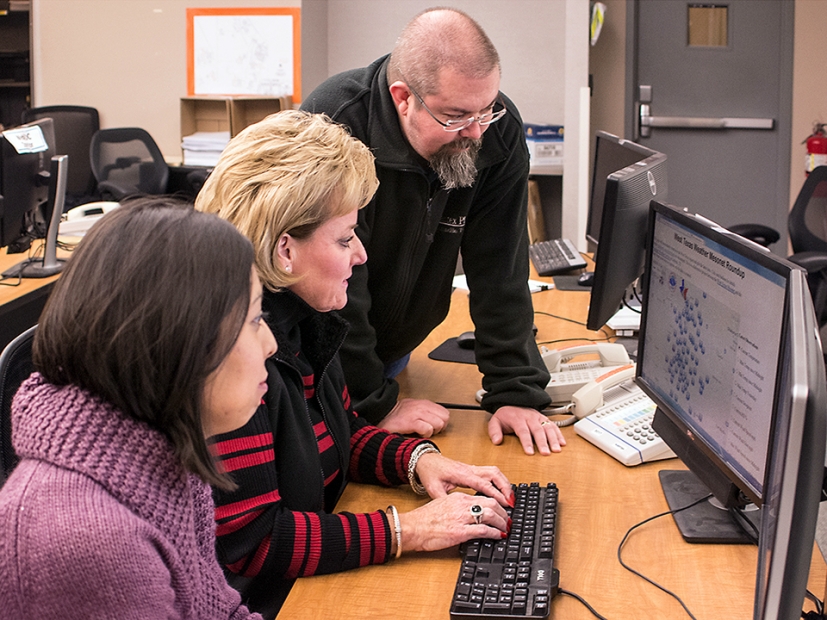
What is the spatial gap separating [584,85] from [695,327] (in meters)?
2.95

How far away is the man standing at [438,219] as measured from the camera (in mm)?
1615

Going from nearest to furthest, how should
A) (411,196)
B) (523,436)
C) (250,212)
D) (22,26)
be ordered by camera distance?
(250,212)
(523,436)
(411,196)
(22,26)

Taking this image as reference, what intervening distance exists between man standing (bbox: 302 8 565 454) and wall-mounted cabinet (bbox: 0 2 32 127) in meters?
5.27

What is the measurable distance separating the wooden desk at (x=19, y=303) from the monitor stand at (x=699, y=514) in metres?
2.11

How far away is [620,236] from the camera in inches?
69.4

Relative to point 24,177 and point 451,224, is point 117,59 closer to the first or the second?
point 24,177

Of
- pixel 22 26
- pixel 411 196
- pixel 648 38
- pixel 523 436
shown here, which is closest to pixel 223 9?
pixel 22 26

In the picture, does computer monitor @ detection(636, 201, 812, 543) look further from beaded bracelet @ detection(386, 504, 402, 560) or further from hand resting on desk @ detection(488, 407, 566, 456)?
beaded bracelet @ detection(386, 504, 402, 560)

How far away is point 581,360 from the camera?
198 cm

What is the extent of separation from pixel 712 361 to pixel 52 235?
2549 mm

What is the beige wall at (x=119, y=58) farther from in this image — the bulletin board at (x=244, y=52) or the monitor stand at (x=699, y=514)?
the monitor stand at (x=699, y=514)

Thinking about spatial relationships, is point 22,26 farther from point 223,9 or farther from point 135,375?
point 135,375

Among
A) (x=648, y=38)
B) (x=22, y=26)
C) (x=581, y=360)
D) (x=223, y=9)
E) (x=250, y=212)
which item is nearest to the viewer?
(x=250, y=212)

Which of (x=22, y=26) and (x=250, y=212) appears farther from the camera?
(x=22, y=26)
